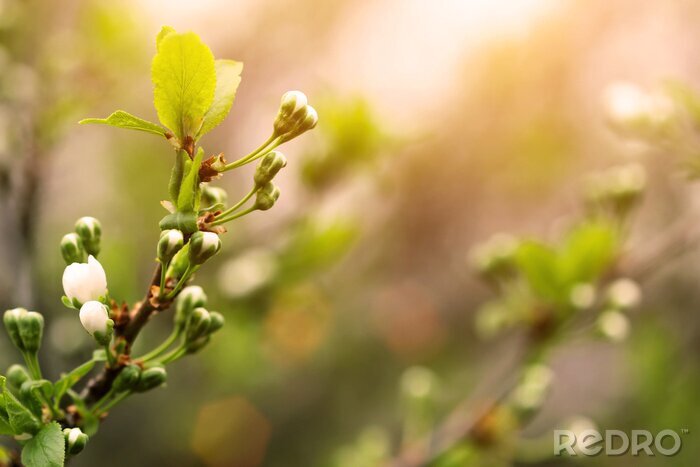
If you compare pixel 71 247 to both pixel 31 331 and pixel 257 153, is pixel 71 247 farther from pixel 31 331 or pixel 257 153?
pixel 257 153

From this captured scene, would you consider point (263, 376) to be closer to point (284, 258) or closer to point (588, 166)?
point (284, 258)

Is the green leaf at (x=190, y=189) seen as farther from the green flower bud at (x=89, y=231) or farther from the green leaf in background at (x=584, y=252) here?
the green leaf in background at (x=584, y=252)

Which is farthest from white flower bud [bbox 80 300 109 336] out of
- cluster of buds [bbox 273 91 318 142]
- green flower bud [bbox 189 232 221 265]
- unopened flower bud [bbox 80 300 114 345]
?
cluster of buds [bbox 273 91 318 142]

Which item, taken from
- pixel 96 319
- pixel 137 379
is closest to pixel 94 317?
pixel 96 319

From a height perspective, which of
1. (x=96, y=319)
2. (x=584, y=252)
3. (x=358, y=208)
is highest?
(x=358, y=208)

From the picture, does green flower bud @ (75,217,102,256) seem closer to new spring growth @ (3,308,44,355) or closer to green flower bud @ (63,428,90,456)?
new spring growth @ (3,308,44,355)
